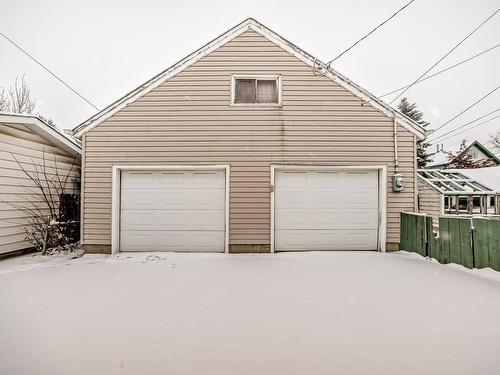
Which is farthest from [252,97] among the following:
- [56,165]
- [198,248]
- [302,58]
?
[56,165]

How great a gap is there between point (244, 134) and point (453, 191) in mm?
8223

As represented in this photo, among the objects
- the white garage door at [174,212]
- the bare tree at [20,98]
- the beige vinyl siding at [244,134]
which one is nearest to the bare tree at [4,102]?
the bare tree at [20,98]

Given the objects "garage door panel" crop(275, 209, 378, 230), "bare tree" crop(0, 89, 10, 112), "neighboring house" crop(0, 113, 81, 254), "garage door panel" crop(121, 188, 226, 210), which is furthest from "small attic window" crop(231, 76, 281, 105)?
"bare tree" crop(0, 89, 10, 112)

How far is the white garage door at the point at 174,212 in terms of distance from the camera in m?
7.55

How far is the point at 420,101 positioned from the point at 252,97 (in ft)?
368

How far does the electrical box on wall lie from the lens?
24.5 feet

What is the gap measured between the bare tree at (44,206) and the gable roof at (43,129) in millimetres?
614

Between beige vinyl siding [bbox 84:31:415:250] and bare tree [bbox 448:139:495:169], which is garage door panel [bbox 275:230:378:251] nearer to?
beige vinyl siding [bbox 84:31:415:250]

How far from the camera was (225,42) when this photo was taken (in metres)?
7.62

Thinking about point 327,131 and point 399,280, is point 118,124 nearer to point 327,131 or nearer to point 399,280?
point 327,131

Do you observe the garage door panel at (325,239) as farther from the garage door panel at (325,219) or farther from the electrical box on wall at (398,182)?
the electrical box on wall at (398,182)

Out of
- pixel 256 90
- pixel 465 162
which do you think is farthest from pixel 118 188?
pixel 465 162

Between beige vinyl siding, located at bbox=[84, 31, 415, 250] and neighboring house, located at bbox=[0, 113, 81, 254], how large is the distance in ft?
4.32

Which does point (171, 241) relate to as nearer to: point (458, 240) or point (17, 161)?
point (17, 161)
